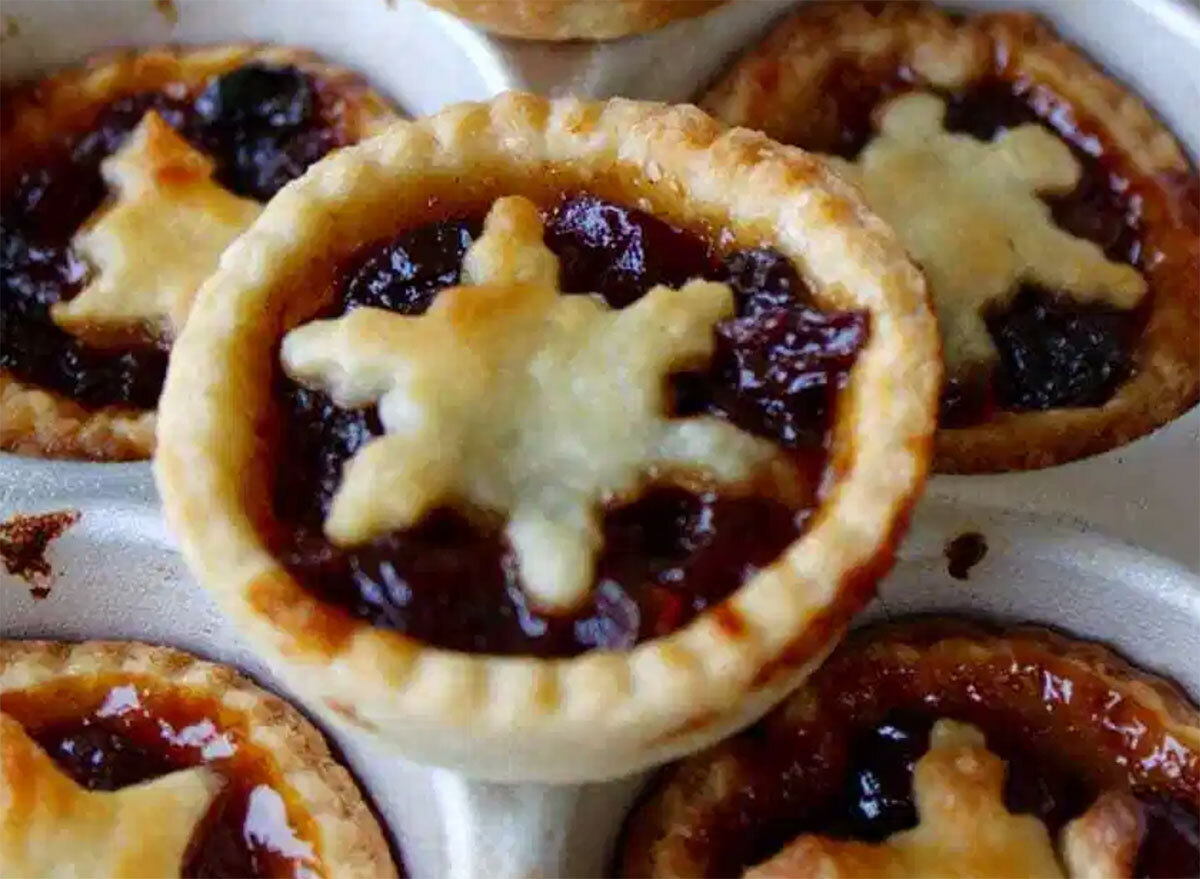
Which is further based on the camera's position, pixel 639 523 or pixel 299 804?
pixel 299 804

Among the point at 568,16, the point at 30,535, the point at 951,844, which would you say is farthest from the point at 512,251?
the point at 951,844

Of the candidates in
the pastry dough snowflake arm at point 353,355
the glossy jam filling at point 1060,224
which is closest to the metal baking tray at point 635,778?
the glossy jam filling at point 1060,224

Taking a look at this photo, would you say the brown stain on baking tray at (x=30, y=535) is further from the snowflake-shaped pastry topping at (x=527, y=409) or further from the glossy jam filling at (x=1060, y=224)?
the glossy jam filling at (x=1060, y=224)

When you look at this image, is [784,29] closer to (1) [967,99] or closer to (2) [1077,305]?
(1) [967,99]

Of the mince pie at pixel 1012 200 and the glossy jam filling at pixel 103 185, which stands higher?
the mince pie at pixel 1012 200

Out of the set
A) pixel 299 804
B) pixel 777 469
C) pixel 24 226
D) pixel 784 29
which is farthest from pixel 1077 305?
pixel 24 226

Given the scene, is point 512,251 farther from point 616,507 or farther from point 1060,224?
point 1060,224
